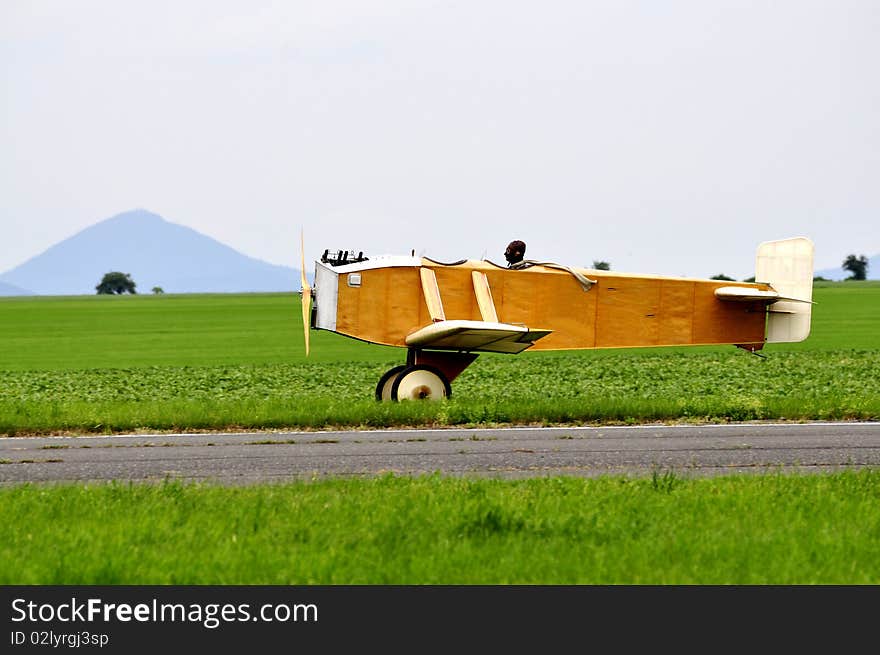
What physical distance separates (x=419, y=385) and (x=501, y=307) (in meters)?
1.58

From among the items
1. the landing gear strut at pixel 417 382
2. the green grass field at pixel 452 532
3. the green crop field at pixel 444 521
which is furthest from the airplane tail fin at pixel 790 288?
the green grass field at pixel 452 532

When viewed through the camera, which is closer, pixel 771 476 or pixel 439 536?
pixel 439 536

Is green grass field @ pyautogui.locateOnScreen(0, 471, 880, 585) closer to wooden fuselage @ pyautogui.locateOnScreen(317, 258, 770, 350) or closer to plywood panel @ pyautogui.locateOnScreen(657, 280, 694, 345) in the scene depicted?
wooden fuselage @ pyautogui.locateOnScreen(317, 258, 770, 350)

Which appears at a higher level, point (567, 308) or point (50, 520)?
point (567, 308)

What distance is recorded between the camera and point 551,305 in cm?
1614

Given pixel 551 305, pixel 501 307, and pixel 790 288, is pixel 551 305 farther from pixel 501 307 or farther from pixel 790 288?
pixel 790 288

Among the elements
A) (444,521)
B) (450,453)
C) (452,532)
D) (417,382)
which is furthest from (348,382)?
(452,532)

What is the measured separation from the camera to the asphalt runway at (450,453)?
33.6 ft

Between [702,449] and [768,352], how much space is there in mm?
22033

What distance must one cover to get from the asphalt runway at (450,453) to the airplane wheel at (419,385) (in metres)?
2.32

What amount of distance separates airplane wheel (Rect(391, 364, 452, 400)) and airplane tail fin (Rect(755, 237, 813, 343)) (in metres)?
4.94
